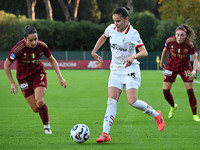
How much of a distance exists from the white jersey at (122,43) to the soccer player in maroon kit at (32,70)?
134 centimetres

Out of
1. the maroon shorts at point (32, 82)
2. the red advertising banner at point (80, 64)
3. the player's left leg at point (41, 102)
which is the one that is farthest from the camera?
the red advertising banner at point (80, 64)

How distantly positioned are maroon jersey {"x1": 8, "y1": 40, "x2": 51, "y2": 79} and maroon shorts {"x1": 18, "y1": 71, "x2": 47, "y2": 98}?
95 millimetres

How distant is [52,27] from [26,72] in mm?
55114

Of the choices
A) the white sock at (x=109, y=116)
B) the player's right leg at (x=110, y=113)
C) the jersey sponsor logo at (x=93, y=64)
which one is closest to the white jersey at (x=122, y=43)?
the player's right leg at (x=110, y=113)

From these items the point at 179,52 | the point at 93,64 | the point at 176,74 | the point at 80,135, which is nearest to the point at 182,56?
the point at 179,52

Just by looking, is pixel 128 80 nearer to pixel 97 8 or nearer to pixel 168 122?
pixel 168 122

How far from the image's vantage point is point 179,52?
10.8 metres

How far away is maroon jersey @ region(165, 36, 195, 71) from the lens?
1072cm

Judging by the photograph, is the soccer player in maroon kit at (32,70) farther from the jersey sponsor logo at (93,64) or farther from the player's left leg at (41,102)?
the jersey sponsor logo at (93,64)

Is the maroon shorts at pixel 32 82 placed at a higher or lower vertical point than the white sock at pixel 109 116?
higher

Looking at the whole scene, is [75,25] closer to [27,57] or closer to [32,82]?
[32,82]

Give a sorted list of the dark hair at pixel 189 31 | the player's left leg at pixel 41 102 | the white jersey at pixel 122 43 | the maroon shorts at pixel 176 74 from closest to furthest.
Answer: the white jersey at pixel 122 43
the player's left leg at pixel 41 102
the dark hair at pixel 189 31
the maroon shorts at pixel 176 74

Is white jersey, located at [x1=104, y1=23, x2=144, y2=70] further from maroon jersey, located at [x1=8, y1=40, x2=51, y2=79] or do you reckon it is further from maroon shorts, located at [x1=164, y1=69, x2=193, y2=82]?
maroon shorts, located at [x1=164, y1=69, x2=193, y2=82]

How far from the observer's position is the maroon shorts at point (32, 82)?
29.6 ft
